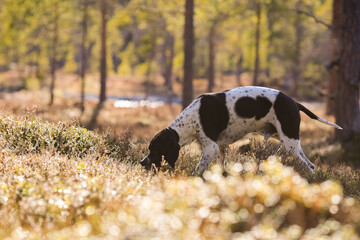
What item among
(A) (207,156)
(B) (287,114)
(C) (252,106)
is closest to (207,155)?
(A) (207,156)

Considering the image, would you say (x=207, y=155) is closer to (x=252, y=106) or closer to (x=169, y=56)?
(x=252, y=106)

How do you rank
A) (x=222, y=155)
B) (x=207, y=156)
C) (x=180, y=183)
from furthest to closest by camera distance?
1. (x=222, y=155)
2. (x=207, y=156)
3. (x=180, y=183)

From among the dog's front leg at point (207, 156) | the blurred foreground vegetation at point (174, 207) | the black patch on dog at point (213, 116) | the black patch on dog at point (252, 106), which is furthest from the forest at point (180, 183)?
the black patch on dog at point (252, 106)

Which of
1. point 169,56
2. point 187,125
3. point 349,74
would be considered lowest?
point 169,56

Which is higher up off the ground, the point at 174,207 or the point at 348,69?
the point at 348,69

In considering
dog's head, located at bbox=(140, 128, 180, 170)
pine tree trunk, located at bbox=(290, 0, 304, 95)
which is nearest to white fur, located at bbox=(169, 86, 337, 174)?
dog's head, located at bbox=(140, 128, 180, 170)

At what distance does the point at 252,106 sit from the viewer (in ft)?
20.7

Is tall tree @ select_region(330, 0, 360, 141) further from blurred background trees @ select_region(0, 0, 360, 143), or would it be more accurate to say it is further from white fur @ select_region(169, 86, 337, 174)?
white fur @ select_region(169, 86, 337, 174)

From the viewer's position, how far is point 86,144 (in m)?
7.31

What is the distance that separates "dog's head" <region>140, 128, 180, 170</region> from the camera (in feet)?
20.2

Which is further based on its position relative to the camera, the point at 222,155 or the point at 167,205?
the point at 222,155

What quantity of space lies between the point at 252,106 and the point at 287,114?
21.3 inches

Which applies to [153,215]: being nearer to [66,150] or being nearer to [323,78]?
[66,150]

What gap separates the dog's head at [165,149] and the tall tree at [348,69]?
687cm
